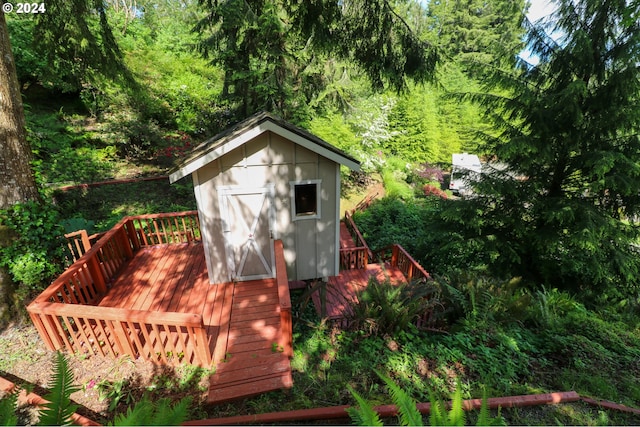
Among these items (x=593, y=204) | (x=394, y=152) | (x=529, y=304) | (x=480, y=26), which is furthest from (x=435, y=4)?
(x=529, y=304)

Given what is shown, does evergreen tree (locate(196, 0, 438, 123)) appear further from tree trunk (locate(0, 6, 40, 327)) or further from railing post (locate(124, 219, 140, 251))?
railing post (locate(124, 219, 140, 251))

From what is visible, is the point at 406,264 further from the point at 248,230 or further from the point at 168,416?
the point at 168,416

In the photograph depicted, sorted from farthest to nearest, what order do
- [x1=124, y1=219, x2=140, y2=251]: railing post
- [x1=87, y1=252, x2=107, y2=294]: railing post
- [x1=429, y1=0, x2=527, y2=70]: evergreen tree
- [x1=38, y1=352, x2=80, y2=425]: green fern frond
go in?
1. [x1=429, y1=0, x2=527, y2=70]: evergreen tree
2. [x1=124, y1=219, x2=140, y2=251]: railing post
3. [x1=87, y1=252, x2=107, y2=294]: railing post
4. [x1=38, y1=352, x2=80, y2=425]: green fern frond

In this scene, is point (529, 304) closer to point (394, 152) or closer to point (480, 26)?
point (394, 152)

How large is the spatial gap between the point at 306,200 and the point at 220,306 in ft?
8.50

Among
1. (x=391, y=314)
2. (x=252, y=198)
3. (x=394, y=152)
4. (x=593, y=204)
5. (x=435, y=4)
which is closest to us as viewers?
(x=391, y=314)

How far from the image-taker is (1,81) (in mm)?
4094

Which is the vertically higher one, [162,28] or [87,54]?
[162,28]

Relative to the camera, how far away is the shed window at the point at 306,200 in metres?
5.54

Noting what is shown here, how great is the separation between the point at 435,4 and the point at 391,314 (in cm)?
4696

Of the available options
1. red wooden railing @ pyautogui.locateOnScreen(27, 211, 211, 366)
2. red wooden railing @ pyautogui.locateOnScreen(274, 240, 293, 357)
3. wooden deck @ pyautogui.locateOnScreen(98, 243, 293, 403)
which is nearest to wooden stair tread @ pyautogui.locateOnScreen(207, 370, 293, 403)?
wooden deck @ pyautogui.locateOnScreen(98, 243, 293, 403)

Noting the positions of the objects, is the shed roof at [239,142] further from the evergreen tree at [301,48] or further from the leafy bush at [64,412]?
the leafy bush at [64,412]

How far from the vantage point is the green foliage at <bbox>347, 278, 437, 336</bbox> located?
4.39m

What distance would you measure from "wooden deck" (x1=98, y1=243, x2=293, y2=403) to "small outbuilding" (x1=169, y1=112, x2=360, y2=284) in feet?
1.66
